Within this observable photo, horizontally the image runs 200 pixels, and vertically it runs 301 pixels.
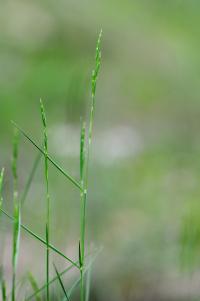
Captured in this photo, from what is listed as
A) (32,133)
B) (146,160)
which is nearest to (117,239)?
(146,160)

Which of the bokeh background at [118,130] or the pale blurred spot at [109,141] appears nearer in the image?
the bokeh background at [118,130]

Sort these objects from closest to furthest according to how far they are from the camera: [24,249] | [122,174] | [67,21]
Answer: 1. [24,249]
2. [122,174]
3. [67,21]

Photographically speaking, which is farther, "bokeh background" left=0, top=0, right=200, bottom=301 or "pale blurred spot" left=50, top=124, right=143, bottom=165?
"pale blurred spot" left=50, top=124, right=143, bottom=165

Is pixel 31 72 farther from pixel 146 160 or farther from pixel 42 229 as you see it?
pixel 42 229

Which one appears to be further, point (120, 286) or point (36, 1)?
point (36, 1)

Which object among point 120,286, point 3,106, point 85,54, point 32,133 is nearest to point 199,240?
point 120,286

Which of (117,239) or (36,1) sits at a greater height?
(36,1)

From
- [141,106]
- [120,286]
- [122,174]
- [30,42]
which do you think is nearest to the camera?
[120,286]

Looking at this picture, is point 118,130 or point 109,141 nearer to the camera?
point 109,141
